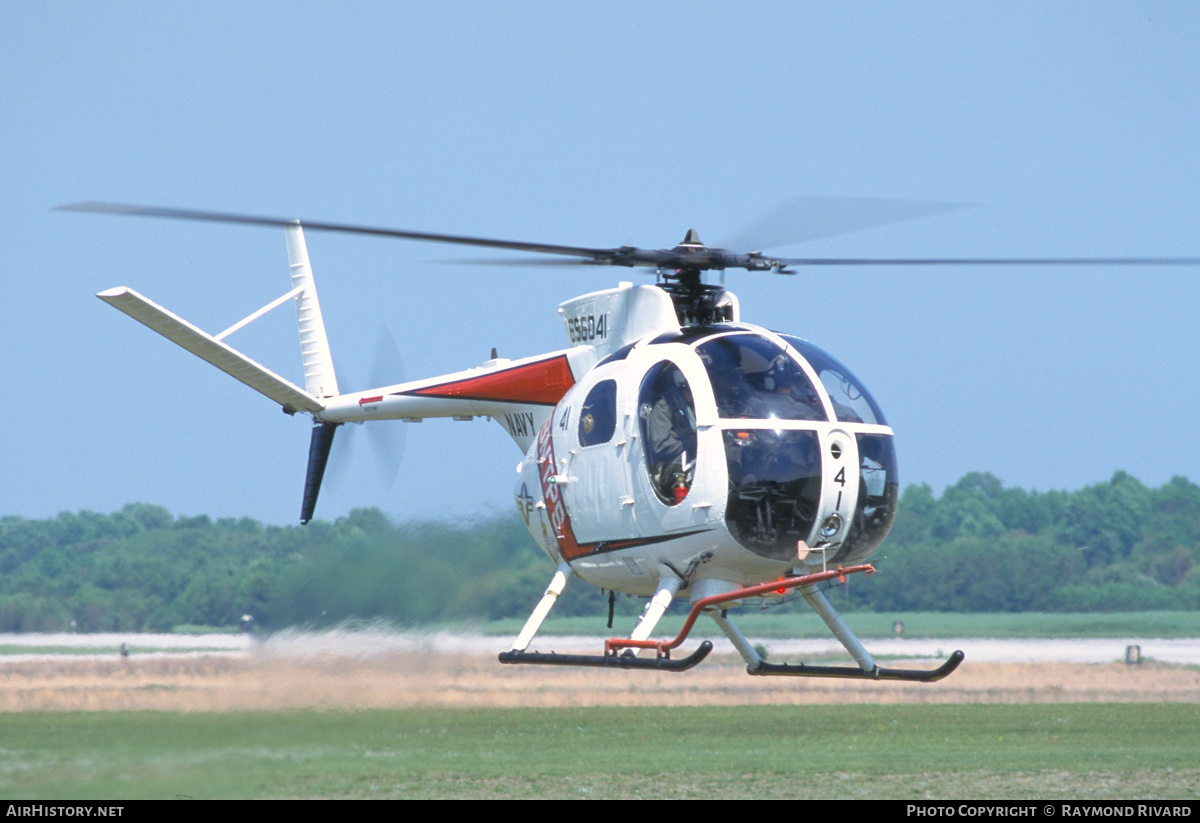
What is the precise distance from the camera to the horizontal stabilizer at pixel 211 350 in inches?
564

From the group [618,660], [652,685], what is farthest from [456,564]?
[652,685]

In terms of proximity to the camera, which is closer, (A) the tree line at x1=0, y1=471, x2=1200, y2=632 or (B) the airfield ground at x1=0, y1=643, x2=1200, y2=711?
(A) the tree line at x1=0, y1=471, x2=1200, y2=632

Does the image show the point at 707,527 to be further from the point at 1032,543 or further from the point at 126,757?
the point at 1032,543

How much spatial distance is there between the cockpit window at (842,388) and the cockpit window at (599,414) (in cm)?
164

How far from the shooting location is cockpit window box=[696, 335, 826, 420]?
11.9m

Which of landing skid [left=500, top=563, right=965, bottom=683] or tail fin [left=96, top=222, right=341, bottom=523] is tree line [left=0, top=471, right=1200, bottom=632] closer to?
tail fin [left=96, top=222, right=341, bottom=523]

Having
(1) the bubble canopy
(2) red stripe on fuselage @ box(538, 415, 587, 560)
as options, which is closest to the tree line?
(2) red stripe on fuselage @ box(538, 415, 587, 560)

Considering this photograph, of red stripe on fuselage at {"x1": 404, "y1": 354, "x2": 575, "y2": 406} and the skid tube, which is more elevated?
red stripe on fuselage at {"x1": 404, "y1": 354, "x2": 575, "y2": 406}

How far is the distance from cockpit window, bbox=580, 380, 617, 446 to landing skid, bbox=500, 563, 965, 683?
1402 millimetres

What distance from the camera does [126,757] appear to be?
1540 centimetres

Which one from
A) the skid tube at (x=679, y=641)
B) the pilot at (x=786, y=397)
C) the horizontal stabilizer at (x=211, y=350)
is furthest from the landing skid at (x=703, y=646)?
the horizontal stabilizer at (x=211, y=350)

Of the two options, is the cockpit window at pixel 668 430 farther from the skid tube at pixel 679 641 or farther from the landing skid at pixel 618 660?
the landing skid at pixel 618 660

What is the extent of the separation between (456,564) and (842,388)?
6762 millimetres

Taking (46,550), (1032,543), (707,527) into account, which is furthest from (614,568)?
(46,550)
